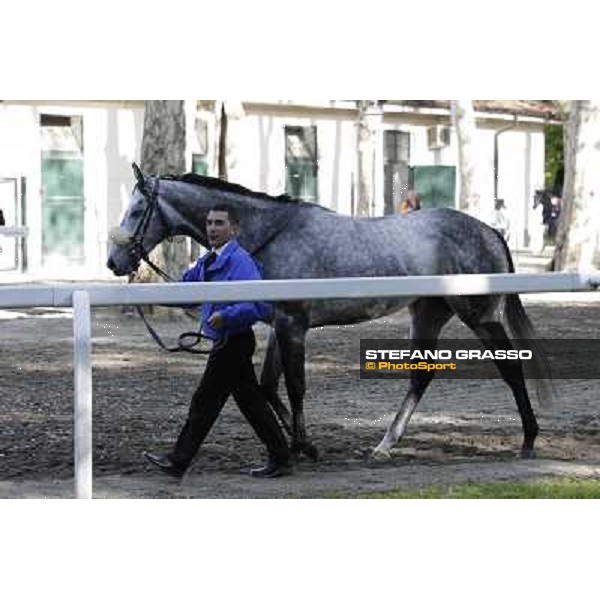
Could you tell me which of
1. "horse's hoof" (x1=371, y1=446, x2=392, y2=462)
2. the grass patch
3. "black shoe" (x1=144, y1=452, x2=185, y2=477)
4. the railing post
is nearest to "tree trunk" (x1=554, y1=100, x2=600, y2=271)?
"horse's hoof" (x1=371, y1=446, x2=392, y2=462)

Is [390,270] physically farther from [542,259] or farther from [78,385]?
[542,259]

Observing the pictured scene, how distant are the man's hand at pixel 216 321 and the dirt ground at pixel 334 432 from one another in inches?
28.6

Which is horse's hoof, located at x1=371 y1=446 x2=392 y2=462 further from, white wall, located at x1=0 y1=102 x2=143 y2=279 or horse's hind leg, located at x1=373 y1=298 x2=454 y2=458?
white wall, located at x1=0 y1=102 x2=143 y2=279

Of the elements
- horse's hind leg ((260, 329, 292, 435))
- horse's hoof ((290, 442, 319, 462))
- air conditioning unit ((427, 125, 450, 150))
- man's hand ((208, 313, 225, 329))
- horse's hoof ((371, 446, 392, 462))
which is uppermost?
air conditioning unit ((427, 125, 450, 150))

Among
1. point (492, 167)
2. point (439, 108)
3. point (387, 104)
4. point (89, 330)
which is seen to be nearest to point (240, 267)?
point (89, 330)

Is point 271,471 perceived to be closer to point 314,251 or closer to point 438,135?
point 314,251

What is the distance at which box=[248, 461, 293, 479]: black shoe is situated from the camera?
6.22m

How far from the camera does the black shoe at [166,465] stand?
6.21 meters

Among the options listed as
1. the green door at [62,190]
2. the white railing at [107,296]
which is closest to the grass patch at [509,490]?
the white railing at [107,296]

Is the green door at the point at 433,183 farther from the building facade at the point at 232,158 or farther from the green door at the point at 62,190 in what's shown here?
the green door at the point at 62,190

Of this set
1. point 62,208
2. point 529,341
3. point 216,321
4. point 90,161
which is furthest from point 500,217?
point 216,321

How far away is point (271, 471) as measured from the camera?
6301mm

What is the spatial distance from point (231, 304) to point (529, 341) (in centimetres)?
207

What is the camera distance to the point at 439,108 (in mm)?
34781
